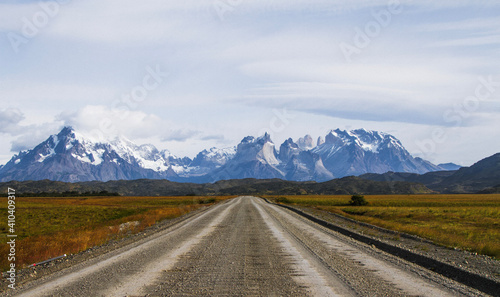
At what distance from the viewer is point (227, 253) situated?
14.0m

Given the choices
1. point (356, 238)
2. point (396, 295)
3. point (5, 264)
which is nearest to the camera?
point (396, 295)

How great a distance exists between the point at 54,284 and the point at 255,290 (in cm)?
515

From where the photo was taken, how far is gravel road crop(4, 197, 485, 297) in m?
8.49

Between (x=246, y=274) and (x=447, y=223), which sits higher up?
(x=246, y=274)

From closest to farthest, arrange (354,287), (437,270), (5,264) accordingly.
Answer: (354,287), (437,270), (5,264)

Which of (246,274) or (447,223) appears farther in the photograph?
(447,223)

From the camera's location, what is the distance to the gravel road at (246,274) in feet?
27.9

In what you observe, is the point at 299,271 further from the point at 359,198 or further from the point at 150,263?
the point at 359,198

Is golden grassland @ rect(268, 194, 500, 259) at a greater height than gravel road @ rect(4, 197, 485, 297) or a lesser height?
lesser

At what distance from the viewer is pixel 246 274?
33.5 feet

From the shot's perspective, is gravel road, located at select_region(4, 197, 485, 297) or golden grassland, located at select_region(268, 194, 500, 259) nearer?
gravel road, located at select_region(4, 197, 485, 297)

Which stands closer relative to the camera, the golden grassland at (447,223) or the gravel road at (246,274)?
the gravel road at (246,274)

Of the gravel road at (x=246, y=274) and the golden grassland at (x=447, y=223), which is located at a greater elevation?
the gravel road at (x=246, y=274)

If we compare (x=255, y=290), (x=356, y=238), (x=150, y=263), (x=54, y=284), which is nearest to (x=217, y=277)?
(x=255, y=290)
